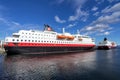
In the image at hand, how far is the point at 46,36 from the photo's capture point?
6088 centimetres

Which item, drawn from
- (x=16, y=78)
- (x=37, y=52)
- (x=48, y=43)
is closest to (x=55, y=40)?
(x=48, y=43)

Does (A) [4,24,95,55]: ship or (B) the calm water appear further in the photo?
(A) [4,24,95,55]: ship

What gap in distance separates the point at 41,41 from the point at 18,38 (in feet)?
39.0

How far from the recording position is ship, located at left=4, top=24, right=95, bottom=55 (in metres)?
48.5

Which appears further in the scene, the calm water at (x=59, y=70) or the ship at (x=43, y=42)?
the ship at (x=43, y=42)

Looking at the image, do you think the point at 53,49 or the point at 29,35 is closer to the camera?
the point at 29,35

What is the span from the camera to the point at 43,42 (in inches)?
2276

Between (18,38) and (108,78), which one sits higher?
(18,38)

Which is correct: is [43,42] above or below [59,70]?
above

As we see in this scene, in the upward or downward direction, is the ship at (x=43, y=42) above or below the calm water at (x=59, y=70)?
above

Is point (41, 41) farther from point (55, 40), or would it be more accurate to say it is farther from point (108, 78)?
point (108, 78)

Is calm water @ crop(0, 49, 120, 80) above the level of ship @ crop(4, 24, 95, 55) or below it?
below

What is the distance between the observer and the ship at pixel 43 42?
159 ft

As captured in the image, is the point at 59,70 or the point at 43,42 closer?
the point at 59,70
